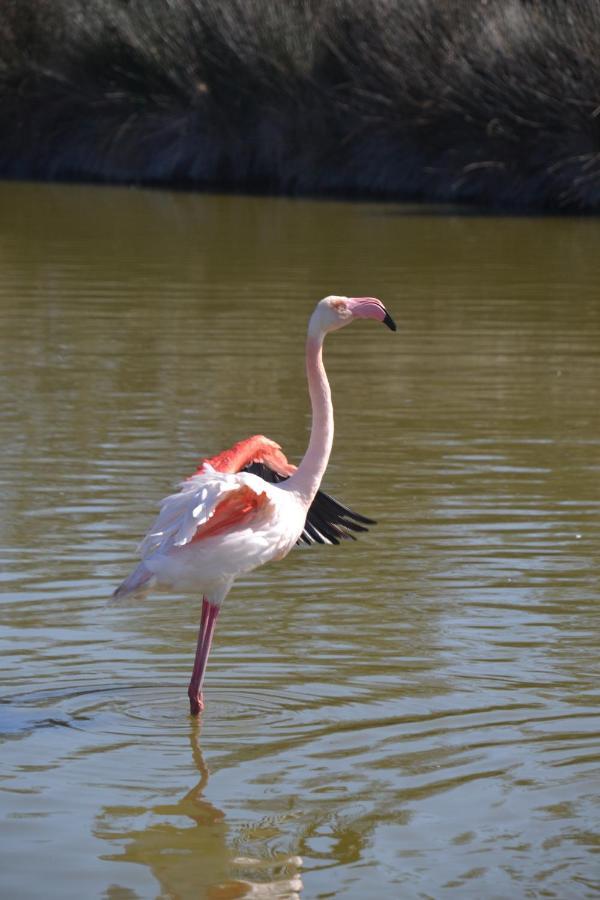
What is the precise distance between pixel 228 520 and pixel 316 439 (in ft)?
1.32

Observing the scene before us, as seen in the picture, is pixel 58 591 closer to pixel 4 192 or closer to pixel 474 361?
pixel 474 361

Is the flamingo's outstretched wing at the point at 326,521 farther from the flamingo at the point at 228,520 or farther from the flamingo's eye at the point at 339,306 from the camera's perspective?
→ the flamingo's eye at the point at 339,306

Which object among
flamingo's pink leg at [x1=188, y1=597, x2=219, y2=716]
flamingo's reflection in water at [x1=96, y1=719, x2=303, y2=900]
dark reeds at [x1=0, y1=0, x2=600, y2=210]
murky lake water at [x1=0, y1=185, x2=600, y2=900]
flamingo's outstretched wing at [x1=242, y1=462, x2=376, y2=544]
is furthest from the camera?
dark reeds at [x1=0, y1=0, x2=600, y2=210]

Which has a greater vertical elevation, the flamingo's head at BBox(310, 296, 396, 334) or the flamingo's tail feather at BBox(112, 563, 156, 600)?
the flamingo's head at BBox(310, 296, 396, 334)

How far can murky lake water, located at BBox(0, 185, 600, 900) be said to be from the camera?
4379 mm

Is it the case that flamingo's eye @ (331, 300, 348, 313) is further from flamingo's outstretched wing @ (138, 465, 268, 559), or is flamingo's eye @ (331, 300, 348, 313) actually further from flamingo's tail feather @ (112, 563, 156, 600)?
flamingo's tail feather @ (112, 563, 156, 600)

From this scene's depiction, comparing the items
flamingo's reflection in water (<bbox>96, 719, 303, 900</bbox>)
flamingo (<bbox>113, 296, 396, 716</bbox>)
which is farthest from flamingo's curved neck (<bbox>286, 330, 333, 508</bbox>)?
flamingo's reflection in water (<bbox>96, 719, 303, 900</bbox>)

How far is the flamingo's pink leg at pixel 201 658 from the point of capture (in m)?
5.18

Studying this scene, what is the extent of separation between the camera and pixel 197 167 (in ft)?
84.1

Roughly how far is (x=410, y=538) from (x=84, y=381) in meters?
3.86

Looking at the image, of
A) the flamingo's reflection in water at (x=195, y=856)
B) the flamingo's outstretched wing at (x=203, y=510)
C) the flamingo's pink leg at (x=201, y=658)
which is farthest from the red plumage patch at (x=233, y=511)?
the flamingo's reflection in water at (x=195, y=856)

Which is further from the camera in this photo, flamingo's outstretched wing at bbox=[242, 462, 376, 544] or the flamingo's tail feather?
flamingo's outstretched wing at bbox=[242, 462, 376, 544]

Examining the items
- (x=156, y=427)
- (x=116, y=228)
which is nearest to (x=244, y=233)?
(x=116, y=228)

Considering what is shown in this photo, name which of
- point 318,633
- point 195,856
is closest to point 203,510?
point 195,856
